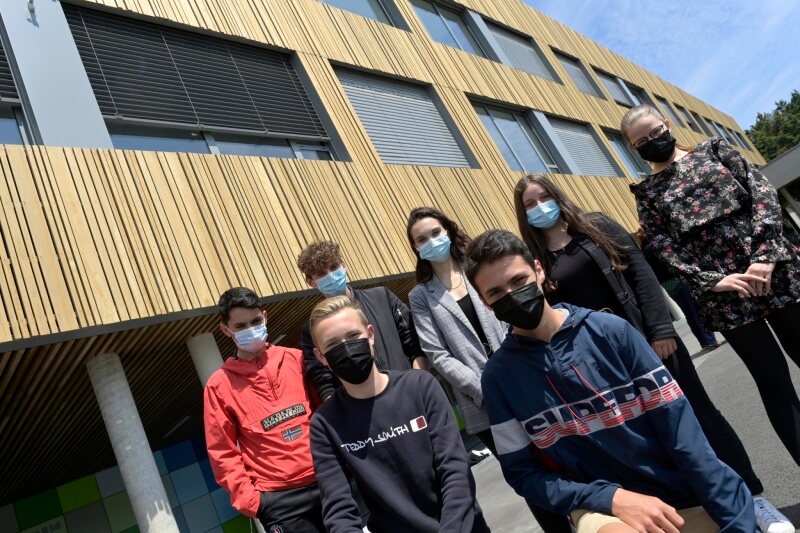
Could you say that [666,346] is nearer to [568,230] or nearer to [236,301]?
[568,230]

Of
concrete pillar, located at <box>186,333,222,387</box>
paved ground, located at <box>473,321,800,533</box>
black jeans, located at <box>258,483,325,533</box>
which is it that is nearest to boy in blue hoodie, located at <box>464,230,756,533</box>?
paved ground, located at <box>473,321,800,533</box>

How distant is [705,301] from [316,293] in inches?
189

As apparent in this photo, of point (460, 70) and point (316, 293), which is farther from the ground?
point (460, 70)

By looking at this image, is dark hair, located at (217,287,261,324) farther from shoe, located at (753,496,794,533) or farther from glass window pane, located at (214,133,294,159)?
glass window pane, located at (214,133,294,159)

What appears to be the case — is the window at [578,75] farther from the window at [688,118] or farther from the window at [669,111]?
the window at [688,118]

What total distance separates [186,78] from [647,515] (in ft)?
24.6

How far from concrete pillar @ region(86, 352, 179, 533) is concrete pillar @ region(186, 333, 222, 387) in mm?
879

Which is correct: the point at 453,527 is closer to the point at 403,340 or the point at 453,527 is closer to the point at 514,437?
the point at 514,437

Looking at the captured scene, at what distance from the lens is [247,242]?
6242mm

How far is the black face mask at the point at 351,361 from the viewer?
2.45m

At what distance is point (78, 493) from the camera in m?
9.93

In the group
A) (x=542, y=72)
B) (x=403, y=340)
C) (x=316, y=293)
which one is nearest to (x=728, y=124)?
(x=542, y=72)

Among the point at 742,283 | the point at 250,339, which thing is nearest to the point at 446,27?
the point at 250,339

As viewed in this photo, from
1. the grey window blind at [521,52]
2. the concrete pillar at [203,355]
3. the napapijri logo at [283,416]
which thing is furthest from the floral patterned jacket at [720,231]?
the grey window blind at [521,52]
